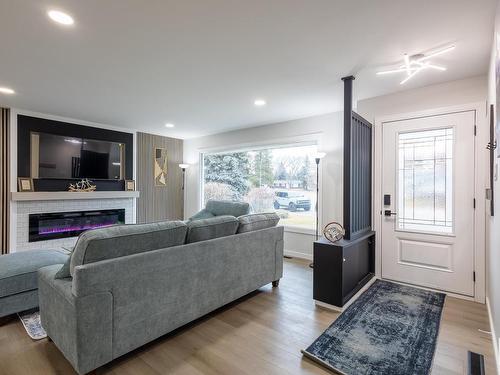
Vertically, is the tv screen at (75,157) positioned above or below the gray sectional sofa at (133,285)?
above

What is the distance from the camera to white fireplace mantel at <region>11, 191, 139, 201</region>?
4.27m

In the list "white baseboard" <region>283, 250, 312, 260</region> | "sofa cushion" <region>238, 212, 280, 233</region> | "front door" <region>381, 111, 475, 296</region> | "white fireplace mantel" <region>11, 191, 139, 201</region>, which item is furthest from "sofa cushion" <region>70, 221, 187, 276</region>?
"white fireplace mantel" <region>11, 191, 139, 201</region>

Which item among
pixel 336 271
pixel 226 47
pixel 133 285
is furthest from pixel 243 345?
pixel 226 47

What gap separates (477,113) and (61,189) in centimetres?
642

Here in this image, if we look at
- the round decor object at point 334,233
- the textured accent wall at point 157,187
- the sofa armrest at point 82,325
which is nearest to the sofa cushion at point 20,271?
the sofa armrest at point 82,325

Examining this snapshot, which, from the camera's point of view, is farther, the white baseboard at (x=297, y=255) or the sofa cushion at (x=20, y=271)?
the white baseboard at (x=297, y=255)

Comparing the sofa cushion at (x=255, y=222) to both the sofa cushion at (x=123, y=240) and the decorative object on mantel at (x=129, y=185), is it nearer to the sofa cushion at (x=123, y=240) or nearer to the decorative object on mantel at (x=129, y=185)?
the sofa cushion at (x=123, y=240)

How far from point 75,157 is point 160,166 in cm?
185

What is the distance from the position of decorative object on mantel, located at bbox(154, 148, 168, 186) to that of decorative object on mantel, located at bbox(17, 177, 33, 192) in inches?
93.4

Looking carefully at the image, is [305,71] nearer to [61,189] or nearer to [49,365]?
[49,365]

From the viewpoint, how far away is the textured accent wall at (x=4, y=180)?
13.8 feet

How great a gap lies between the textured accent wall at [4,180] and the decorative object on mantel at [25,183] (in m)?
0.15

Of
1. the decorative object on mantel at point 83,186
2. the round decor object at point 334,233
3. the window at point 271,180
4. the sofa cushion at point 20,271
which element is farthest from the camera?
the decorative object on mantel at point 83,186

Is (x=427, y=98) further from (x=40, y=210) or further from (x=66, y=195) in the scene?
(x=40, y=210)
